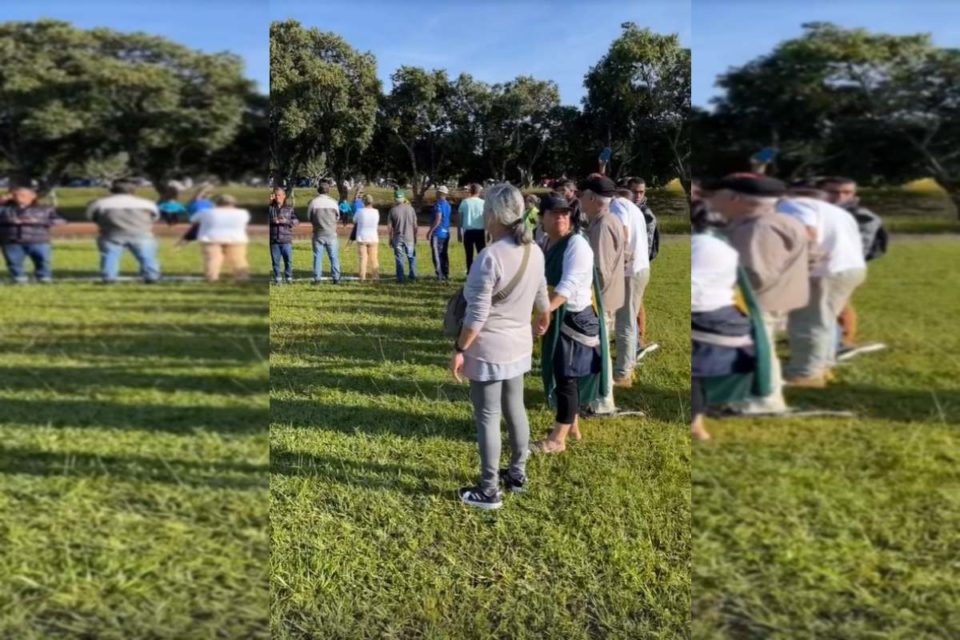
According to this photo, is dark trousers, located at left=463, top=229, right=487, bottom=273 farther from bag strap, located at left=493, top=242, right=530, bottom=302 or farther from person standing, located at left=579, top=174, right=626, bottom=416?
person standing, located at left=579, top=174, right=626, bottom=416

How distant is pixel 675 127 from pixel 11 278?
88.3 inches

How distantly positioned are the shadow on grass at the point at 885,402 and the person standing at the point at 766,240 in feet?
0.70

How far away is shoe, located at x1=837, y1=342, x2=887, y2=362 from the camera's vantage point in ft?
6.01

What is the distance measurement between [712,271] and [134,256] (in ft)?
5.22

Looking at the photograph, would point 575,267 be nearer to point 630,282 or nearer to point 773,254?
point 630,282

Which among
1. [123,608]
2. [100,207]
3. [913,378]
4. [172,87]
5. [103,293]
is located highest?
[172,87]

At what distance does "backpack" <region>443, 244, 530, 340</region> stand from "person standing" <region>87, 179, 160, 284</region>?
1042 millimetres

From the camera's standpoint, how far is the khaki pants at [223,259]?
197cm

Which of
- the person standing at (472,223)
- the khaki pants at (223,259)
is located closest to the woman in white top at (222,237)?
the khaki pants at (223,259)

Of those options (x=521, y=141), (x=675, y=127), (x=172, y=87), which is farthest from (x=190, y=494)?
(x=675, y=127)

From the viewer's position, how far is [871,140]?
6.08 feet

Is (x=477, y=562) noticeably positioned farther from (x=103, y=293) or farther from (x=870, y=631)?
(x=103, y=293)

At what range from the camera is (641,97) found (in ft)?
7.79

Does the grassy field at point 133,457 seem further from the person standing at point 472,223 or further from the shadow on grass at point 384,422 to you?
the person standing at point 472,223
